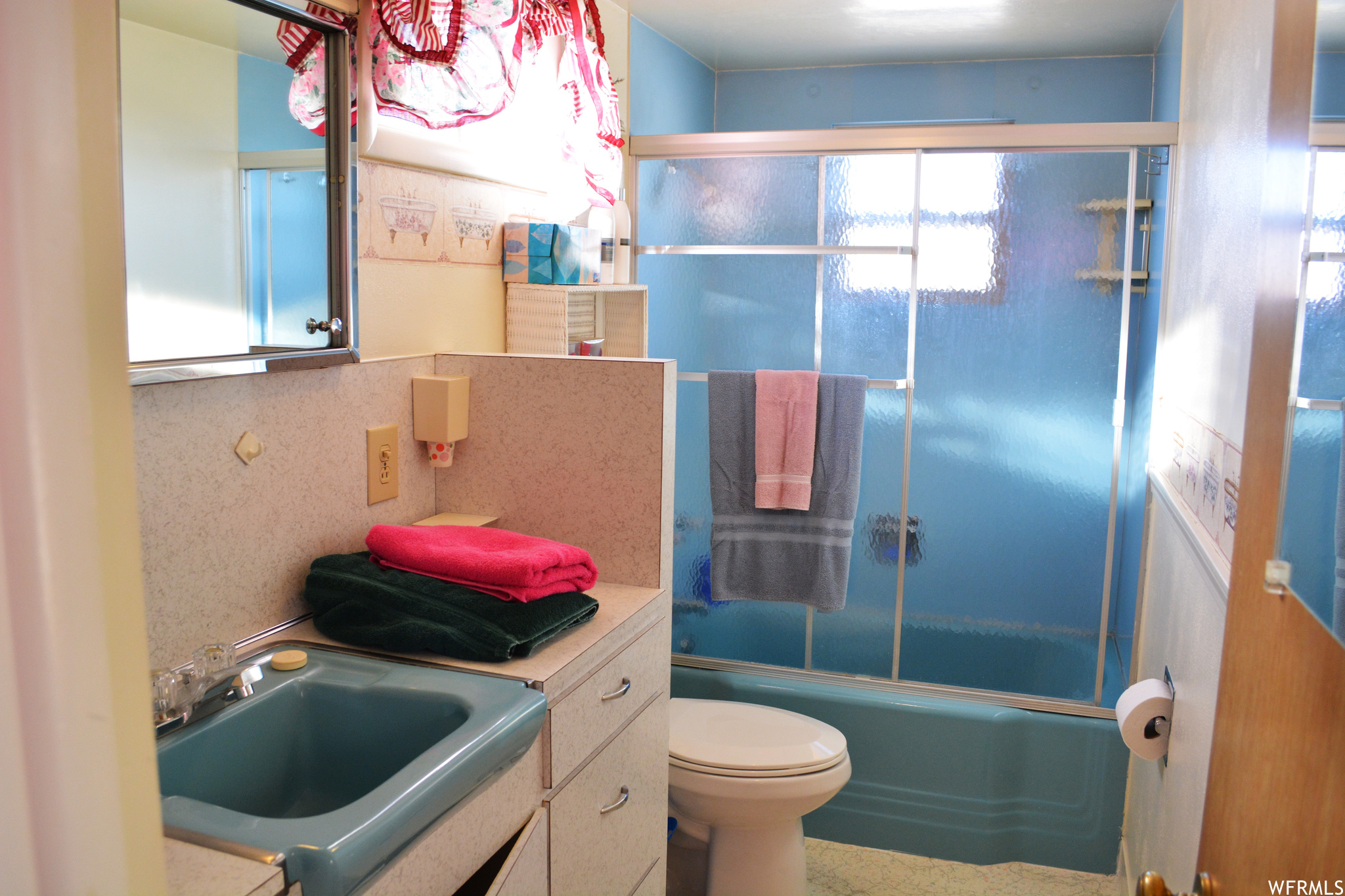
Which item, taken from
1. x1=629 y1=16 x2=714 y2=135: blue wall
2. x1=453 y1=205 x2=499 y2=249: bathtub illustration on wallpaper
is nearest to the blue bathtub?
x1=453 y1=205 x2=499 y2=249: bathtub illustration on wallpaper

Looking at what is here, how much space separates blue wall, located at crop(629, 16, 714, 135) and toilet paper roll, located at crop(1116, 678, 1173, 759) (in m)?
2.04

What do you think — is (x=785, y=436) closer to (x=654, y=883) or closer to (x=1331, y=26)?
(x=654, y=883)

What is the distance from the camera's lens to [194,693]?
1102 millimetres

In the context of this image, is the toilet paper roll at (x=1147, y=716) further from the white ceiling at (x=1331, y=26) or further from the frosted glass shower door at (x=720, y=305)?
the white ceiling at (x=1331, y=26)

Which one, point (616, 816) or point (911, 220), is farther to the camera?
point (911, 220)

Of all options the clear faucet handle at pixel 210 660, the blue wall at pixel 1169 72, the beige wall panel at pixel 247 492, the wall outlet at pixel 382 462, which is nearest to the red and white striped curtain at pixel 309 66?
the beige wall panel at pixel 247 492

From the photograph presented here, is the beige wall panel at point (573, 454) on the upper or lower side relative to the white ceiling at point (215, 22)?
lower

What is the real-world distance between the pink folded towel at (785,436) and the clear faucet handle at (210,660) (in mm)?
1639

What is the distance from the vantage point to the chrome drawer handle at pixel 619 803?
1.48 m

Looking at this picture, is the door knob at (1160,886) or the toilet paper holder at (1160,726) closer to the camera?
the door knob at (1160,886)

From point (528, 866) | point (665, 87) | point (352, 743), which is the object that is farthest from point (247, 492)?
point (665, 87)

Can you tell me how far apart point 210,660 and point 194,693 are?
7 cm

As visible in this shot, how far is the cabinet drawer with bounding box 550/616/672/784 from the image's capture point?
132cm

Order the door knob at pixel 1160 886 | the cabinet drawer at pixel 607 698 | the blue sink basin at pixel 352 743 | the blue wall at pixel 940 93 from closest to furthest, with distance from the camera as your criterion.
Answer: the door knob at pixel 1160 886 → the blue sink basin at pixel 352 743 → the cabinet drawer at pixel 607 698 → the blue wall at pixel 940 93
